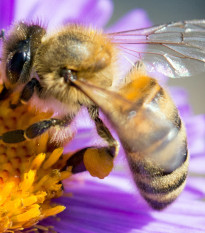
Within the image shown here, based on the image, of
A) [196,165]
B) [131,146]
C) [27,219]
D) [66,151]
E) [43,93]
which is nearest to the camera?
[131,146]

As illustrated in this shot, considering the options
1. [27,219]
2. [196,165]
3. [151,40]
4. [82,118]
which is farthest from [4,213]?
[196,165]

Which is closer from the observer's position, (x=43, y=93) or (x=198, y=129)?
(x=43, y=93)

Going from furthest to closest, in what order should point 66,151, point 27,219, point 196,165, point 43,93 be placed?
1. point 196,165
2. point 66,151
3. point 27,219
4. point 43,93

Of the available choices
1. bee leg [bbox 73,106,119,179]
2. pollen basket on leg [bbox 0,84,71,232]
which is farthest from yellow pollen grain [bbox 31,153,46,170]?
bee leg [bbox 73,106,119,179]

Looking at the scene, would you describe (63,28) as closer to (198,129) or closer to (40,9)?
(40,9)

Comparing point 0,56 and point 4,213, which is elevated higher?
point 0,56
